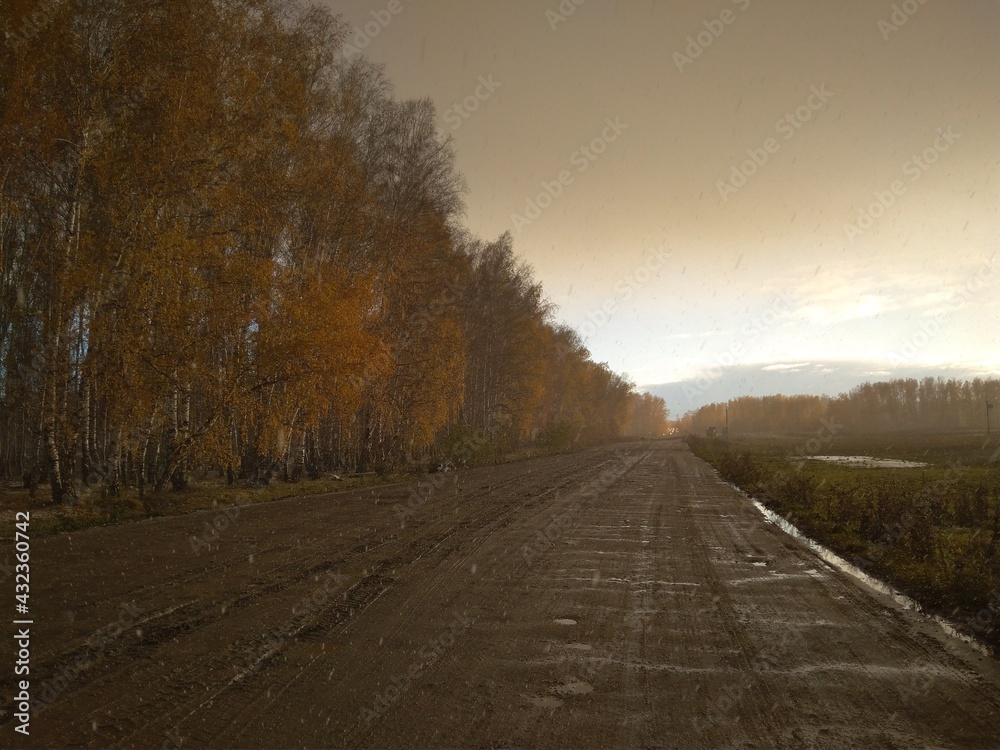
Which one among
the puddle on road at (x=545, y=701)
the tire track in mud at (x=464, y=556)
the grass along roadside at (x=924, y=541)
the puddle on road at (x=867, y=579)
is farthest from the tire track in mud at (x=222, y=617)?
the grass along roadside at (x=924, y=541)

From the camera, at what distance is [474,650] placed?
511 centimetres

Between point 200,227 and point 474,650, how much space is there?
14599 millimetres

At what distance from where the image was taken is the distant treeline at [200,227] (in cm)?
1312

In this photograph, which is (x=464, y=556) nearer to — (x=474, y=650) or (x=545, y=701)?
(x=474, y=650)

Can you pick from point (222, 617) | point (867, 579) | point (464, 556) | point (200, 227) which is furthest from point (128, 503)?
point (867, 579)

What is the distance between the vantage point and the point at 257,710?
385 cm

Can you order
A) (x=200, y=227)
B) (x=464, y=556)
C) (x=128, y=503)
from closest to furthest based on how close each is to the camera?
(x=464, y=556) < (x=128, y=503) < (x=200, y=227)

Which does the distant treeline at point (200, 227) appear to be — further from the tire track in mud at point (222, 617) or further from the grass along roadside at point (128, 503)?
the tire track in mud at point (222, 617)

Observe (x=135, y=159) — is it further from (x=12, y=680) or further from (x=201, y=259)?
(x=12, y=680)

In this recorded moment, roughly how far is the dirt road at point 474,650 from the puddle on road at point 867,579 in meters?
0.16

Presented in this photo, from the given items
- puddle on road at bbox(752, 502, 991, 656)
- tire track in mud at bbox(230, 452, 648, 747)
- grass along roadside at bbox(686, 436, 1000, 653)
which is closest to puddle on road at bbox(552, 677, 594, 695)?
tire track in mud at bbox(230, 452, 648, 747)

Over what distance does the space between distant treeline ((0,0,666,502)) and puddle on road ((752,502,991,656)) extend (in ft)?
38.0

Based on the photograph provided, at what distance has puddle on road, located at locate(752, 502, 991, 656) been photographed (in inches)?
231

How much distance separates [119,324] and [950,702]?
47.0 feet
